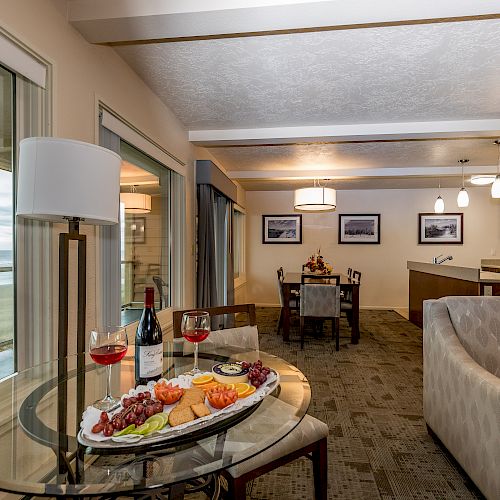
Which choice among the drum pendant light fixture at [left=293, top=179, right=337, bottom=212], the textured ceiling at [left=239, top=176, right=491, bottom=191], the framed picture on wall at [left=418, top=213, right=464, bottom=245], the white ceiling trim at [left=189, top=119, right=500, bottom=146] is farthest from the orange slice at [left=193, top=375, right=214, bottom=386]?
the framed picture on wall at [left=418, top=213, right=464, bottom=245]

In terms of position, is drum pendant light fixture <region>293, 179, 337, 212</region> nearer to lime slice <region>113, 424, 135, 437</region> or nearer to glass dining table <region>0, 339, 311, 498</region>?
glass dining table <region>0, 339, 311, 498</region>

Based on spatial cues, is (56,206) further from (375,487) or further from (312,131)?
(312,131)

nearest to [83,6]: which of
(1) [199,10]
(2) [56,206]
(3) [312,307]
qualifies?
(1) [199,10]

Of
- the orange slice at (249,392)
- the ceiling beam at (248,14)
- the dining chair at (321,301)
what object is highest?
the ceiling beam at (248,14)

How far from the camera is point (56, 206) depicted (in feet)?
4.46

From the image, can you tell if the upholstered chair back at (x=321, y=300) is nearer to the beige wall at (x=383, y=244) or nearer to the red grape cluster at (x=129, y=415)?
the beige wall at (x=383, y=244)

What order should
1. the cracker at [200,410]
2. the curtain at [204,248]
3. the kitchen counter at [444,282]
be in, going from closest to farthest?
the cracker at [200,410], the kitchen counter at [444,282], the curtain at [204,248]

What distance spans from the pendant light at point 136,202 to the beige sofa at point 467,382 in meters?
2.26

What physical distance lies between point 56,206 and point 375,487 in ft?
6.43

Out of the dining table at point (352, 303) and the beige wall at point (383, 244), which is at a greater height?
the beige wall at point (383, 244)

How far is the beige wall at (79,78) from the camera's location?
67.2 inches

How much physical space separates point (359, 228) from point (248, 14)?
6.29 meters

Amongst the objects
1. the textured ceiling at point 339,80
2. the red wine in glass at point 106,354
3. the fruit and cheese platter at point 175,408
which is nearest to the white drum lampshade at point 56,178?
the red wine in glass at point 106,354

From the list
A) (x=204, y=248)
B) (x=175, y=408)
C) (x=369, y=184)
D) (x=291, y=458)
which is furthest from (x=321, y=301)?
(x=175, y=408)
